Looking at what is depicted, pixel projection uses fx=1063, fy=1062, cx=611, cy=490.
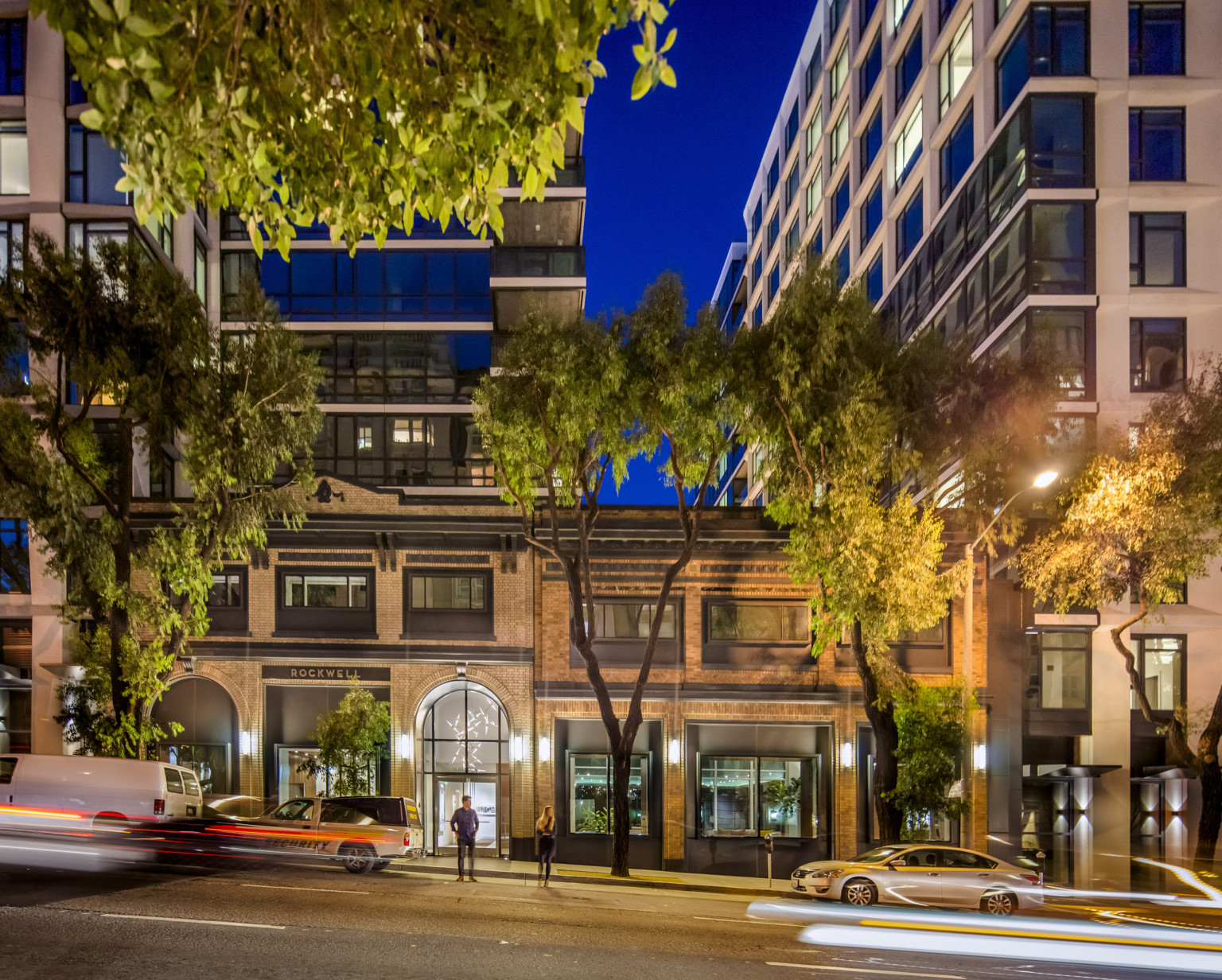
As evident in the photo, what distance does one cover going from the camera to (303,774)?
90.5 ft

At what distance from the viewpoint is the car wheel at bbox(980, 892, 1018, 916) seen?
18.5 meters

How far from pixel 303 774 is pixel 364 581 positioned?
522 centimetres

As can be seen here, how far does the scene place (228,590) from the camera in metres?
28.0

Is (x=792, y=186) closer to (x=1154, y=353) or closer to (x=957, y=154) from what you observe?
(x=957, y=154)

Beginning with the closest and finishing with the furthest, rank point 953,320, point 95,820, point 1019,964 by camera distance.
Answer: point 1019,964, point 95,820, point 953,320

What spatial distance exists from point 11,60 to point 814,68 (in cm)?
3479

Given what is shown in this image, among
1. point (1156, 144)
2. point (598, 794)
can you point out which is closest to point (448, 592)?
point (598, 794)

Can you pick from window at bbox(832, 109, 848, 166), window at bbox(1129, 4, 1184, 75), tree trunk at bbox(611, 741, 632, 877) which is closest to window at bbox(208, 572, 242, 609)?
tree trunk at bbox(611, 741, 632, 877)

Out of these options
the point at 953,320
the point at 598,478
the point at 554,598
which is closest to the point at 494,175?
the point at 598,478

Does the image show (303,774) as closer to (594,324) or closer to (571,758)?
(571,758)

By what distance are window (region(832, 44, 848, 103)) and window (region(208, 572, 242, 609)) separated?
3271 centimetres

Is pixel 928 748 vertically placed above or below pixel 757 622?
below

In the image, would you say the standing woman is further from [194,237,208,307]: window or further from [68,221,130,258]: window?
[194,237,208,307]: window

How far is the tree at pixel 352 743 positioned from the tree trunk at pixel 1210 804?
1872 cm
